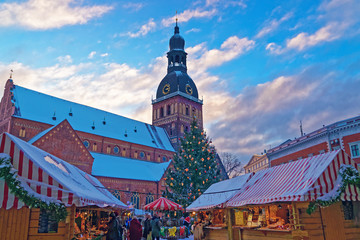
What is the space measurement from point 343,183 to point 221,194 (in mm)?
6904

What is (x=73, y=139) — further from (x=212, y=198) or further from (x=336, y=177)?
(x=336, y=177)

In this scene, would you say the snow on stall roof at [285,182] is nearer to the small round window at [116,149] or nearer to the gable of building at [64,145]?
the gable of building at [64,145]

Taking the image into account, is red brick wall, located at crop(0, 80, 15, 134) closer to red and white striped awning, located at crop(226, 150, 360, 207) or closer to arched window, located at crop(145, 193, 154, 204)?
arched window, located at crop(145, 193, 154, 204)

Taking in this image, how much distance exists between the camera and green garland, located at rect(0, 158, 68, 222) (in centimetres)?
826

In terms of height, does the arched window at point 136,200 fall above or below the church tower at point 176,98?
below

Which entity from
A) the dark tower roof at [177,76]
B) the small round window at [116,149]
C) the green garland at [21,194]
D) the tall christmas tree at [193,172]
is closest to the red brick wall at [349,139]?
the tall christmas tree at [193,172]

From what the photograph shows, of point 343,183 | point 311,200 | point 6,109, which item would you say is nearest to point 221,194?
point 311,200

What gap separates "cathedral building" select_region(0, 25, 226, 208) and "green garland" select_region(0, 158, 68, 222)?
1045 inches

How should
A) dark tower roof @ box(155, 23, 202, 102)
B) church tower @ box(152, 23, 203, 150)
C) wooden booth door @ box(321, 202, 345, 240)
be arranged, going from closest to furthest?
wooden booth door @ box(321, 202, 345, 240)
church tower @ box(152, 23, 203, 150)
dark tower roof @ box(155, 23, 202, 102)

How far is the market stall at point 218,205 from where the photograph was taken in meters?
15.0

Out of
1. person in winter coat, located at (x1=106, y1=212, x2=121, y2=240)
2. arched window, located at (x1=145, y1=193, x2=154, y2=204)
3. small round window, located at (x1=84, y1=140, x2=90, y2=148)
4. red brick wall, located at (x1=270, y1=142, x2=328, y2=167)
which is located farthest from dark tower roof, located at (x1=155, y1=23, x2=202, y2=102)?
person in winter coat, located at (x1=106, y1=212, x2=121, y2=240)

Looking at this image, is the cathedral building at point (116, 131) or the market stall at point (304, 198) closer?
the market stall at point (304, 198)

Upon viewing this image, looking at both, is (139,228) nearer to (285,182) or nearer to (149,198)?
(285,182)

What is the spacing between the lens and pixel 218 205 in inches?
578
